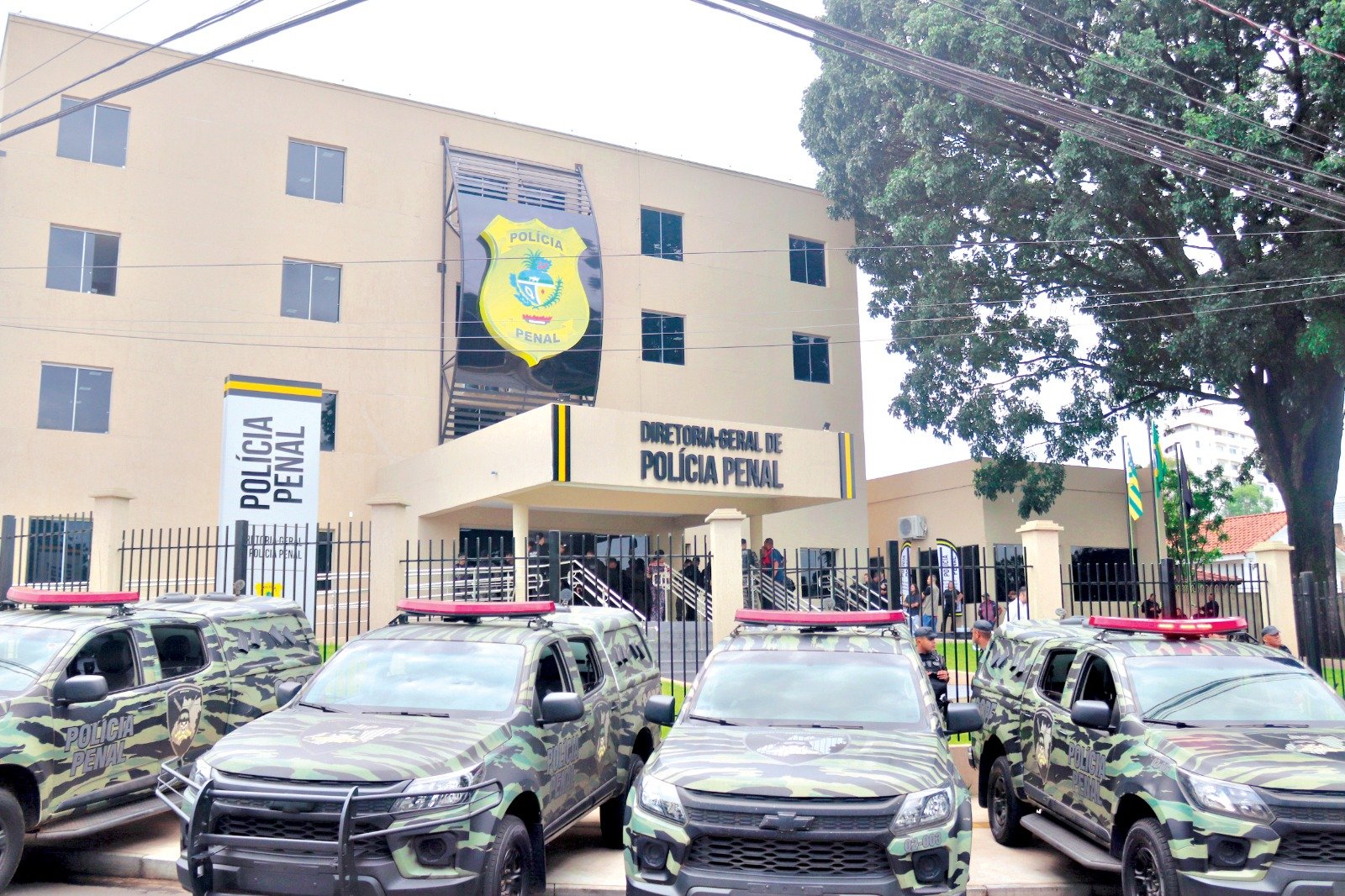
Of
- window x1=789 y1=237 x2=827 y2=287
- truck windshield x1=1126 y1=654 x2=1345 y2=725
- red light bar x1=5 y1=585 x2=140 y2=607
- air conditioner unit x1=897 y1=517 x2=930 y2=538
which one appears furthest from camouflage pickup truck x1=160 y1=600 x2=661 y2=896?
window x1=789 y1=237 x2=827 y2=287

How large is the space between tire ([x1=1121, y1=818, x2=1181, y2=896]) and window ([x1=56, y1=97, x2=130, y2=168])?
24743 millimetres

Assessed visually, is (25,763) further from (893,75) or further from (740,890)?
(893,75)

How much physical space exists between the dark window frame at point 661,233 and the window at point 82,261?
13129 millimetres

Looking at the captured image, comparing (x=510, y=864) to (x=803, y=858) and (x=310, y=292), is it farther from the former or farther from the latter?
(x=310, y=292)

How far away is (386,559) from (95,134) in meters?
16.0

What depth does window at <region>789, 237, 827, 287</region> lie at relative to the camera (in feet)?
111

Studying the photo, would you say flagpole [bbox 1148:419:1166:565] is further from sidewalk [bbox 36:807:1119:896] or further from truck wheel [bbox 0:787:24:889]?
truck wheel [bbox 0:787:24:889]

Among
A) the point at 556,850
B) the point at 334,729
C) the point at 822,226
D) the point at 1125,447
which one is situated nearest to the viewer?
the point at 334,729

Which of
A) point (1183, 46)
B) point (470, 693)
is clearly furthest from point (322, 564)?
point (1183, 46)

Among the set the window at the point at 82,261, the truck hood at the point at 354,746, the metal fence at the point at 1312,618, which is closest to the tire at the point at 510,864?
the truck hood at the point at 354,746

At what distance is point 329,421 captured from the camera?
1043 inches

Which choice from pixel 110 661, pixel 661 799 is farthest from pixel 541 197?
pixel 661 799

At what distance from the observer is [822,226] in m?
34.3

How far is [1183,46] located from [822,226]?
13.9m
